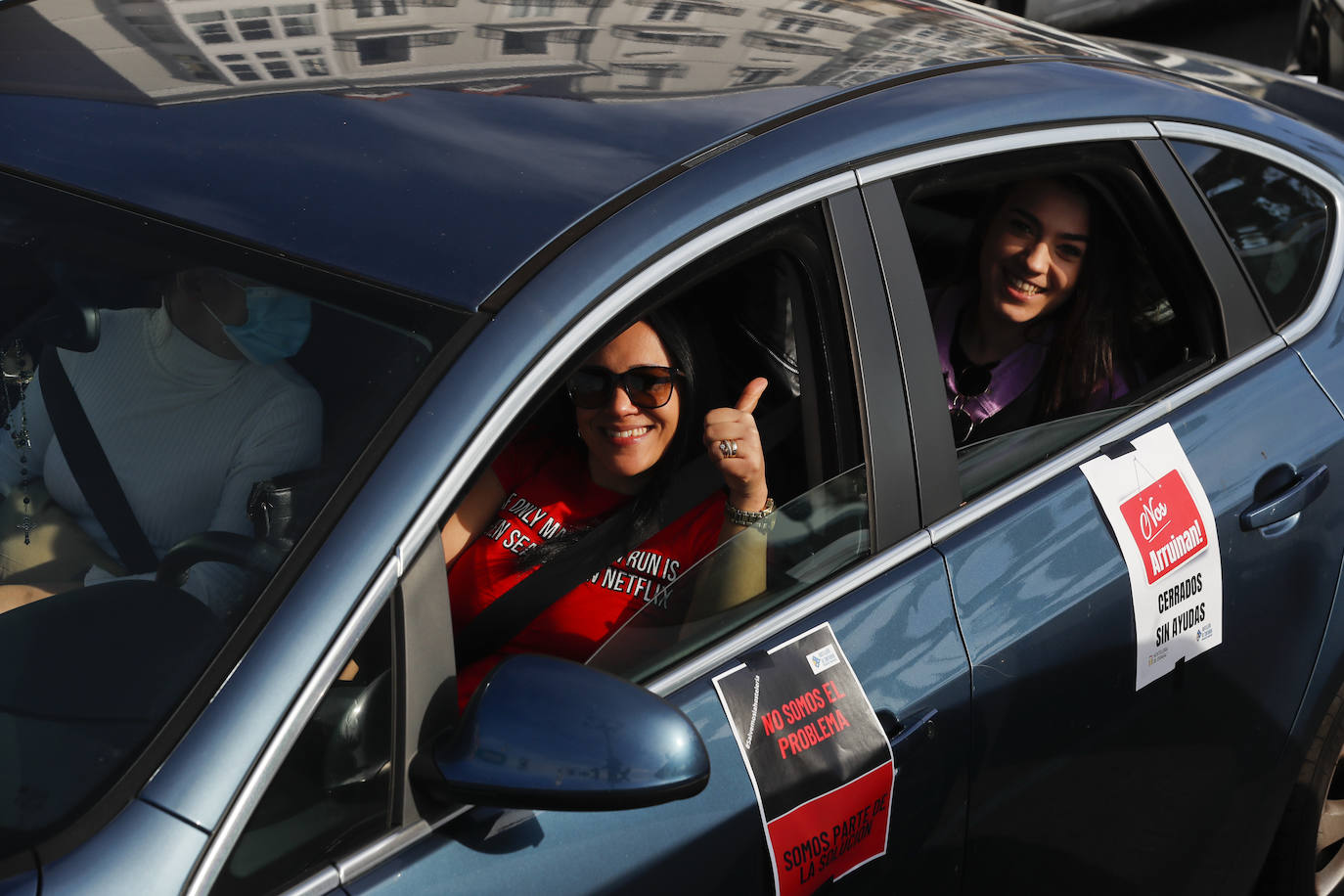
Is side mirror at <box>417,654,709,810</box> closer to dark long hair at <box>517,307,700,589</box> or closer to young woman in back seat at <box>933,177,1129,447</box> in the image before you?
dark long hair at <box>517,307,700,589</box>

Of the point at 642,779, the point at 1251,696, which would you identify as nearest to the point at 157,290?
the point at 642,779

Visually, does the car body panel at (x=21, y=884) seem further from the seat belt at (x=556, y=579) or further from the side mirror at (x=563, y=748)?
the seat belt at (x=556, y=579)

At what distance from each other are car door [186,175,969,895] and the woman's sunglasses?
118 mm

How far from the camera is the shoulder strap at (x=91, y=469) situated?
62.4 inches

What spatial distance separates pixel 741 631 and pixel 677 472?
42 centimetres

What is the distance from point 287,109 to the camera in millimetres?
1752

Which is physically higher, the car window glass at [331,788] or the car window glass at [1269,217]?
the car window glass at [1269,217]

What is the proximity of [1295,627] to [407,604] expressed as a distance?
4.94ft

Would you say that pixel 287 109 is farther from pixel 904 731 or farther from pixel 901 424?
pixel 904 731

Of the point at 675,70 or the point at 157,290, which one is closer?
the point at 157,290

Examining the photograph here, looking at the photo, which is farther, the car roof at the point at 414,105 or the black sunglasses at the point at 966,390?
the black sunglasses at the point at 966,390

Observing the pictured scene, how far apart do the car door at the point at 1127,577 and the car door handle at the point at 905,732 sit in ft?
0.29

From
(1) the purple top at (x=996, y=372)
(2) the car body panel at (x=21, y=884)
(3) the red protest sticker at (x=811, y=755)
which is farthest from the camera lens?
(1) the purple top at (x=996, y=372)

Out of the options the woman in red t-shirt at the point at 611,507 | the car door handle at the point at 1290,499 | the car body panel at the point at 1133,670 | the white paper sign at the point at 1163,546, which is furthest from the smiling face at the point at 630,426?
the car door handle at the point at 1290,499
